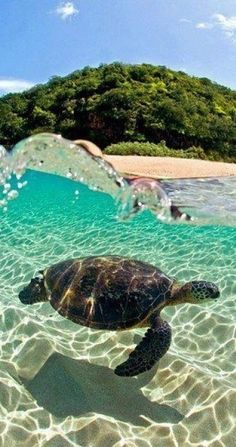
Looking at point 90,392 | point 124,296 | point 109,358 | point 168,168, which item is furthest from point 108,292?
point 168,168

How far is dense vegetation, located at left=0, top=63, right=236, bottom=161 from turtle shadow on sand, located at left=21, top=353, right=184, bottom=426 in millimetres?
22302

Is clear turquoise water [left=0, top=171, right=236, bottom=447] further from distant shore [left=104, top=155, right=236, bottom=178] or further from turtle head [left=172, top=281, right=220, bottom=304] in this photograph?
distant shore [left=104, top=155, right=236, bottom=178]

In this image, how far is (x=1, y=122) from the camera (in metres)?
31.1

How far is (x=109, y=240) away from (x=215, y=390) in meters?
5.50

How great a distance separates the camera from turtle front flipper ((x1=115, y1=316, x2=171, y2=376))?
4.41 meters

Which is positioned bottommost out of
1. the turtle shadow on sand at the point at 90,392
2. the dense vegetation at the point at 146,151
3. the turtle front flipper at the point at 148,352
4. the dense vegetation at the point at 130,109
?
the turtle shadow on sand at the point at 90,392

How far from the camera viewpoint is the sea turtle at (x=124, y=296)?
Result: 4706 millimetres

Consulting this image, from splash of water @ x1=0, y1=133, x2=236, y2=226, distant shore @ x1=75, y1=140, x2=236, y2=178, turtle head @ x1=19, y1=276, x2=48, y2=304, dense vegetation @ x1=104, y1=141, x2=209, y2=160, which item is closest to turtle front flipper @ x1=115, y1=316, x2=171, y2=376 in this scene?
turtle head @ x1=19, y1=276, x2=48, y2=304

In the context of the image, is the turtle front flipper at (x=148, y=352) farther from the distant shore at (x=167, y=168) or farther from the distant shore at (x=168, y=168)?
the distant shore at (x=168, y=168)

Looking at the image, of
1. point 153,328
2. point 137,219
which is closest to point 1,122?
point 137,219

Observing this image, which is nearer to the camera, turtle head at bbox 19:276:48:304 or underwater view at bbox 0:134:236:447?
underwater view at bbox 0:134:236:447

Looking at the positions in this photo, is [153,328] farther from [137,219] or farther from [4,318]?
[137,219]

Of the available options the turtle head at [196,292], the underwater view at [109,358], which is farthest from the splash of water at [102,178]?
the turtle head at [196,292]

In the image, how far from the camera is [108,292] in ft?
16.1
